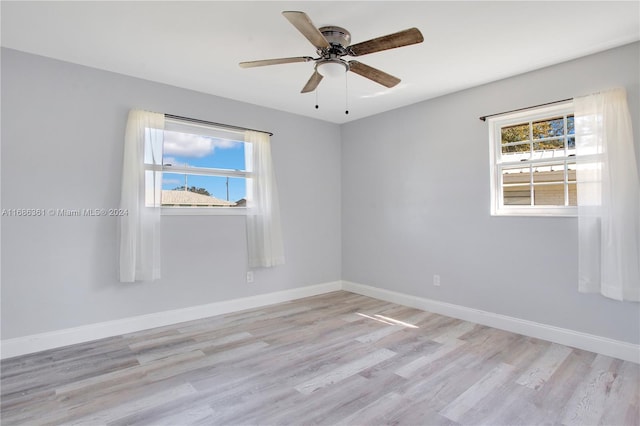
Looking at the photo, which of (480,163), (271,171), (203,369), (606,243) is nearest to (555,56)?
(480,163)

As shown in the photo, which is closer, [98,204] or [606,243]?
[606,243]

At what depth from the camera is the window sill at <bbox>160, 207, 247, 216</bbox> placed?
11.8ft

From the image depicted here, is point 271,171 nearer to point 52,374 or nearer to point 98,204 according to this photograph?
point 98,204

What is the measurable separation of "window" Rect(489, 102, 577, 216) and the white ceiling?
52 centimetres

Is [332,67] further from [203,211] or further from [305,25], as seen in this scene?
[203,211]

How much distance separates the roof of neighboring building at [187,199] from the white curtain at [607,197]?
12.1 feet

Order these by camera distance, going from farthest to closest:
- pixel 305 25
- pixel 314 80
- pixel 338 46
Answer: pixel 314 80
pixel 338 46
pixel 305 25

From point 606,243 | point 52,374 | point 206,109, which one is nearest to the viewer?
point 52,374

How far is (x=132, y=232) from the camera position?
3.22m

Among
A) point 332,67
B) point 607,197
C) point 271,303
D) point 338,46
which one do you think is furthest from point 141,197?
point 607,197

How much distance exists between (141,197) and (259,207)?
134 cm

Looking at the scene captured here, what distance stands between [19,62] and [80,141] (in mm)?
755

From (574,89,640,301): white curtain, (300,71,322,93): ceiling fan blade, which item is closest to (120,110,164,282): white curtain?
(300,71,322,93): ceiling fan blade

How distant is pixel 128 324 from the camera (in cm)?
331
